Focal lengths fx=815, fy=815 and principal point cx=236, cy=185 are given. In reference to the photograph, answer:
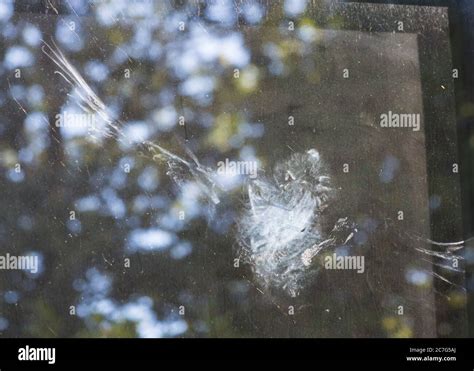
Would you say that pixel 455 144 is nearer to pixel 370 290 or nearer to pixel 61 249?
pixel 370 290

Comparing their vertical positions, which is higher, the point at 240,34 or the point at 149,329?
the point at 240,34

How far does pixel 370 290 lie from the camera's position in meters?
2.90

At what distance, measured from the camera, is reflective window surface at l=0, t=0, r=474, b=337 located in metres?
2.81

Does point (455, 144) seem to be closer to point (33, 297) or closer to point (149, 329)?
point (149, 329)

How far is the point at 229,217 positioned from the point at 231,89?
457 millimetres

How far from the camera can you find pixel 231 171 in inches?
113

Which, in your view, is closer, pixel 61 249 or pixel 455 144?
pixel 61 249

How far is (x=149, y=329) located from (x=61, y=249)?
41cm

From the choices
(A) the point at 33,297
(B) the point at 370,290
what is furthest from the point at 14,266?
(B) the point at 370,290

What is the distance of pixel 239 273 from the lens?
2.87m

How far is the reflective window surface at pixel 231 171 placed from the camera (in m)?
2.81

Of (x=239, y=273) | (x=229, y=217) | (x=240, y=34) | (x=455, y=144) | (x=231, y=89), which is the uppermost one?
(x=240, y=34)

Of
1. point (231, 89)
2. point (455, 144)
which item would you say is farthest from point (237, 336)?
point (455, 144)
